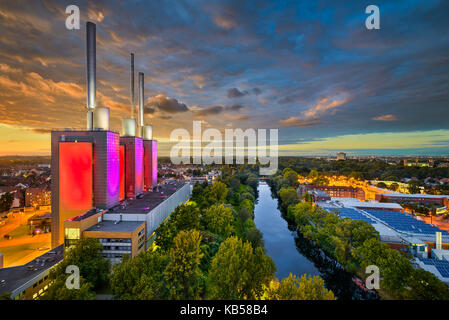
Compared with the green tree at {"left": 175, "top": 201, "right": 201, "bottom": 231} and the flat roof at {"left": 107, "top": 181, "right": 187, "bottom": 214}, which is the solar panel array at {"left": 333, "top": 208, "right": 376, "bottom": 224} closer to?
the green tree at {"left": 175, "top": 201, "right": 201, "bottom": 231}

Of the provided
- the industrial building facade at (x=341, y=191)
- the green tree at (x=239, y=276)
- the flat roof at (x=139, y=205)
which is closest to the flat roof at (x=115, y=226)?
the flat roof at (x=139, y=205)

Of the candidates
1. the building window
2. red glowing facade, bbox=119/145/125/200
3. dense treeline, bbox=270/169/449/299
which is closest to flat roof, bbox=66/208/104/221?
the building window

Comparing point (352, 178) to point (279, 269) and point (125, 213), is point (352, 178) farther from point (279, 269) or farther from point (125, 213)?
point (125, 213)

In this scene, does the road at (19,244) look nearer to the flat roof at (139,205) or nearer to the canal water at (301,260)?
the flat roof at (139,205)

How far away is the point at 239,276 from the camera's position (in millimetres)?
12742

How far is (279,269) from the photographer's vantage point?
19.5 meters

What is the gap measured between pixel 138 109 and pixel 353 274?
130 ft

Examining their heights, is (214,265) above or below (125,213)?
below

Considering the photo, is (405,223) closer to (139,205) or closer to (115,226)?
(139,205)

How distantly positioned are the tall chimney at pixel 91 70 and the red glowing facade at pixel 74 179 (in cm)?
397

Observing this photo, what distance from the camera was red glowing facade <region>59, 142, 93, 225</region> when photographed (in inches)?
822

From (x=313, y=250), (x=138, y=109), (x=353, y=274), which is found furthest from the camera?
(x=138, y=109)

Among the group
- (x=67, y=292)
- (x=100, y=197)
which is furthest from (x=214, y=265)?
(x=100, y=197)

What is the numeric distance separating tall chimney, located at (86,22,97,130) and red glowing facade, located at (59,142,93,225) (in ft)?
13.0
